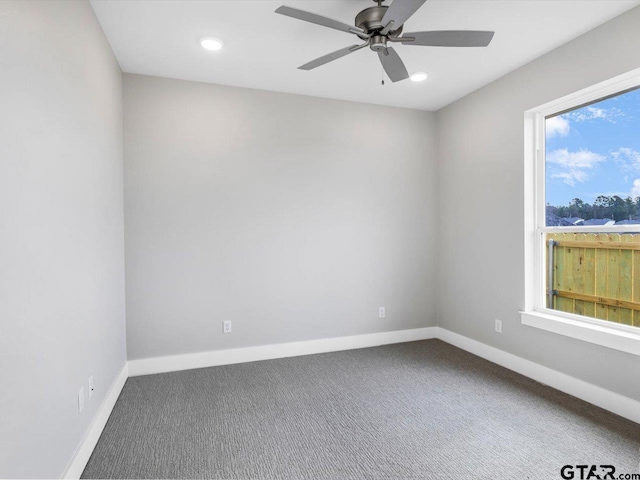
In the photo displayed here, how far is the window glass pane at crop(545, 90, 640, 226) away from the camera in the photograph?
8.14ft

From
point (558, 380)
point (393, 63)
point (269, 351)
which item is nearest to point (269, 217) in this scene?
point (269, 351)

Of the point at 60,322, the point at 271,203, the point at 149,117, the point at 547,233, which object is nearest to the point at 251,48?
the point at 149,117

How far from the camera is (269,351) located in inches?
140

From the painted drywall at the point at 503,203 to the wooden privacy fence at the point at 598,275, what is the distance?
11.0 inches

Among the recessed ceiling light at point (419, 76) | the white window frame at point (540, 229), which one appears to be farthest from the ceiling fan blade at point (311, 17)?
the white window frame at point (540, 229)

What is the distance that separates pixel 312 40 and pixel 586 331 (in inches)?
117

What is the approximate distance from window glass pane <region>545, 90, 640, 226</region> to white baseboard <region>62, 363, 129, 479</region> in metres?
3.70

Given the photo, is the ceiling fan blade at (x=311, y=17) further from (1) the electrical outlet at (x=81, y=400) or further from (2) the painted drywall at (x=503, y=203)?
(1) the electrical outlet at (x=81, y=400)

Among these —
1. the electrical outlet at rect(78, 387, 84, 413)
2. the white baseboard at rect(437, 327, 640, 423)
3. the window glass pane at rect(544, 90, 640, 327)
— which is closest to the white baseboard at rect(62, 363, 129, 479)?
the electrical outlet at rect(78, 387, 84, 413)

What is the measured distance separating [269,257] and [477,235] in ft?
7.11

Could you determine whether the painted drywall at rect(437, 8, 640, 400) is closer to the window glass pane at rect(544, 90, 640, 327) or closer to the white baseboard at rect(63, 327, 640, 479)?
the white baseboard at rect(63, 327, 640, 479)

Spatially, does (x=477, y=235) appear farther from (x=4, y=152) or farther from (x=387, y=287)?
(x=4, y=152)

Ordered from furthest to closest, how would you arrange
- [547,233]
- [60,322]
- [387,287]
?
[387,287], [547,233], [60,322]

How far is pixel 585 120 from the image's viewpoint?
2.77 meters
